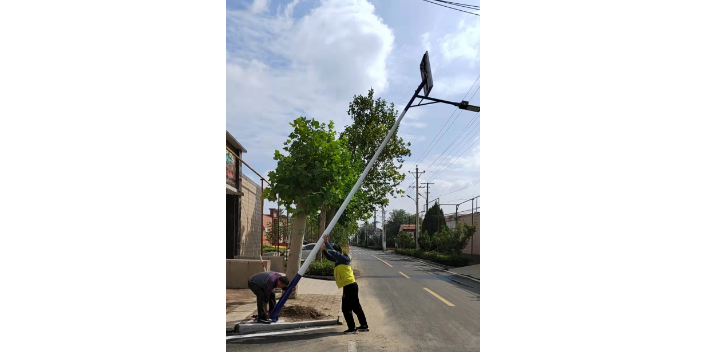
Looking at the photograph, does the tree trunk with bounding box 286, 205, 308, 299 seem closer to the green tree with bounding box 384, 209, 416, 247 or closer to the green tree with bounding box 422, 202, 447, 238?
the green tree with bounding box 422, 202, 447, 238

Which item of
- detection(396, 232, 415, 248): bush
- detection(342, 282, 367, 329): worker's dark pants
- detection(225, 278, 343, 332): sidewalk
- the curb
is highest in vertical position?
detection(342, 282, 367, 329): worker's dark pants

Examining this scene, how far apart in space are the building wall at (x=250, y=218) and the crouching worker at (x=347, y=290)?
10.4 meters

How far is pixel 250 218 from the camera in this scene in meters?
20.2

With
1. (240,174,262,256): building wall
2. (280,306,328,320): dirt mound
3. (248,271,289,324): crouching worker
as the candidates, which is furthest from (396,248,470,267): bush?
(248,271,289,324): crouching worker

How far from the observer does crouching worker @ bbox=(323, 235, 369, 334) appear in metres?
7.71

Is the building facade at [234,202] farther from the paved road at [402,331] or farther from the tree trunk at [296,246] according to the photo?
the paved road at [402,331]

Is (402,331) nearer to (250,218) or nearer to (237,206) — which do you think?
(237,206)

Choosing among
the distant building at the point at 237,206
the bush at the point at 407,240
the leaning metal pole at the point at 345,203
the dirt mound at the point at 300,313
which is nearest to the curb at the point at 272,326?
the leaning metal pole at the point at 345,203

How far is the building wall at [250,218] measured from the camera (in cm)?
1842

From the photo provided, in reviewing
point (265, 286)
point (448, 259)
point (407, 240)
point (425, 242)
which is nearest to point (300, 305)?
point (265, 286)

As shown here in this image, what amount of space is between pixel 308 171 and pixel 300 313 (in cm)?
359
